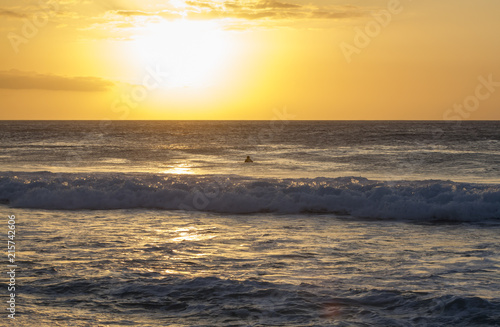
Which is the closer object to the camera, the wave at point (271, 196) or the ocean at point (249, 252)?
the ocean at point (249, 252)

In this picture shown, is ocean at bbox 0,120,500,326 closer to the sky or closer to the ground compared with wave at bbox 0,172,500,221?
closer to the ground

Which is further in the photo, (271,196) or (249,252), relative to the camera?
(271,196)

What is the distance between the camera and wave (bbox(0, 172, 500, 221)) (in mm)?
17672

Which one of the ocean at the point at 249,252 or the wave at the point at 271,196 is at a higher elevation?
the wave at the point at 271,196

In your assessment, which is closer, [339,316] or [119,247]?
[339,316]

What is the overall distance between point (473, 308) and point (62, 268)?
25.9 feet

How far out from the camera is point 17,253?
11.4 meters

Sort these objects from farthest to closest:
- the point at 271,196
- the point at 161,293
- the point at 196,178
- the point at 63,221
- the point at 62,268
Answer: the point at 196,178
the point at 271,196
the point at 63,221
the point at 62,268
the point at 161,293

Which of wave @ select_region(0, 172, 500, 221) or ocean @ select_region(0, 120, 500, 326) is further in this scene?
wave @ select_region(0, 172, 500, 221)

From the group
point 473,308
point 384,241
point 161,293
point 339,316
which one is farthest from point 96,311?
point 384,241

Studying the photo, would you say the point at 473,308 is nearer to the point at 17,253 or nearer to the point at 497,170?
the point at 17,253

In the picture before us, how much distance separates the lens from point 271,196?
19641mm

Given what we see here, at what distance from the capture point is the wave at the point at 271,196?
58.0 ft

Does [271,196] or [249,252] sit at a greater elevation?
[271,196]
